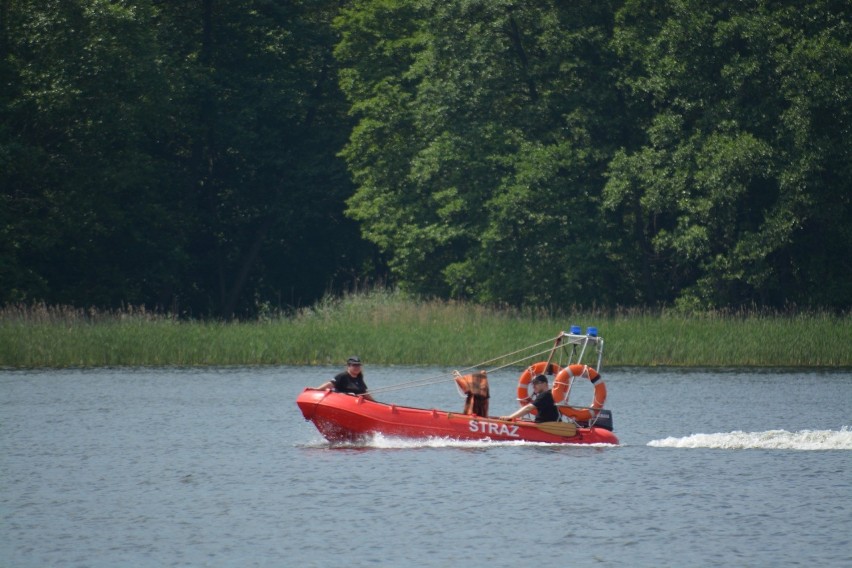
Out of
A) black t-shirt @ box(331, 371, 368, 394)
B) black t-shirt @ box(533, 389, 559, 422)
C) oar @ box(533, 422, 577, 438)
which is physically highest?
black t-shirt @ box(331, 371, 368, 394)

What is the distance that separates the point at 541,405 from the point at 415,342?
15148mm

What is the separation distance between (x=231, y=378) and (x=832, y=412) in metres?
16.0

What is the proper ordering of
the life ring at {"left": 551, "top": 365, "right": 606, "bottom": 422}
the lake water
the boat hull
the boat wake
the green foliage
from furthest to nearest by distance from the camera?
the green foliage, the boat wake, the life ring at {"left": 551, "top": 365, "right": 606, "bottom": 422}, the boat hull, the lake water

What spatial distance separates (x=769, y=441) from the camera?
1108 inches

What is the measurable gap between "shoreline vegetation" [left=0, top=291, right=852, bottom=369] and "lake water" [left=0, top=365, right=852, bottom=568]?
481 centimetres

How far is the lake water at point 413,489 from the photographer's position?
19.6 meters

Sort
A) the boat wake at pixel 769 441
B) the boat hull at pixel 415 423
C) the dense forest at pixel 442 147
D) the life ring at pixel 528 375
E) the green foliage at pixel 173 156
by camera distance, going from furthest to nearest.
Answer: the green foliage at pixel 173 156 < the dense forest at pixel 442 147 < the life ring at pixel 528 375 < the boat wake at pixel 769 441 < the boat hull at pixel 415 423

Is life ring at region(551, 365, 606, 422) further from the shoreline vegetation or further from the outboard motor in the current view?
the shoreline vegetation

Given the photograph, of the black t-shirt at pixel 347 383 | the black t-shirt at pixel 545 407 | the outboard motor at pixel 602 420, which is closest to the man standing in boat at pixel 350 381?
the black t-shirt at pixel 347 383

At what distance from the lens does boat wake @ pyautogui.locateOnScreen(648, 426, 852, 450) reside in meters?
27.9

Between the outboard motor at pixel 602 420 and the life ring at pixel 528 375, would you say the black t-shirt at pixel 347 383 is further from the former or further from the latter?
the outboard motor at pixel 602 420

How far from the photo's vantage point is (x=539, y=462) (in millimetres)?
26641

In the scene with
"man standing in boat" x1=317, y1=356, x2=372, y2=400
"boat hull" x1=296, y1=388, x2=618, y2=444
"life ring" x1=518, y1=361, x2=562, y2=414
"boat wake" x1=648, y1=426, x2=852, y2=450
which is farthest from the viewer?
"life ring" x1=518, y1=361, x2=562, y2=414

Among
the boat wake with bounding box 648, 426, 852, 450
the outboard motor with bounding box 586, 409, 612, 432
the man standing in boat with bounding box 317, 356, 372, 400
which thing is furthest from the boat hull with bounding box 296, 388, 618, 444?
the boat wake with bounding box 648, 426, 852, 450
